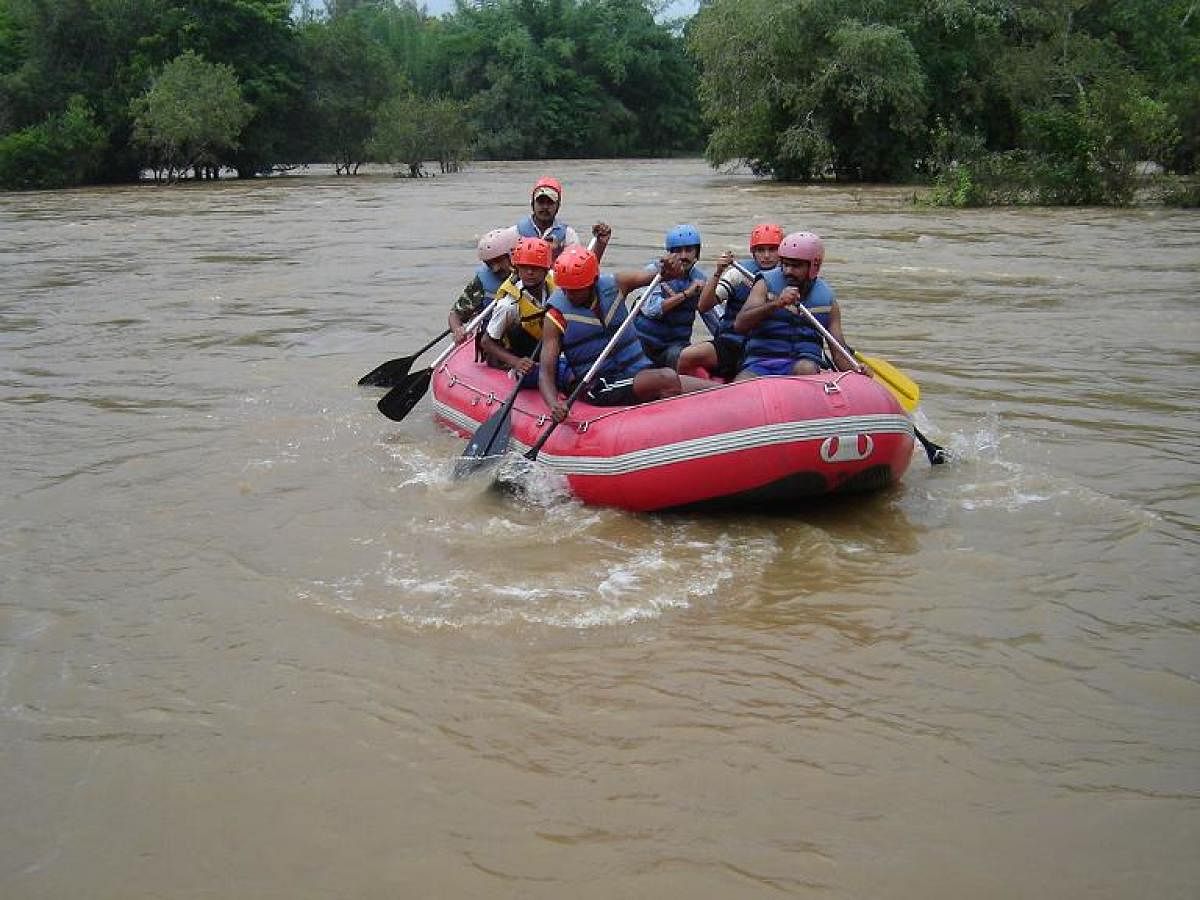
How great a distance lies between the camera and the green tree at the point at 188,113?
104ft

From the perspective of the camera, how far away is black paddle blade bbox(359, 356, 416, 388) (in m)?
8.52

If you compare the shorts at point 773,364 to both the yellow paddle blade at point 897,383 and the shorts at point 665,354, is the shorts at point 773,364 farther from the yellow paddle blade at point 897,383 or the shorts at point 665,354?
the shorts at point 665,354

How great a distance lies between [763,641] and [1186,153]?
2074 cm

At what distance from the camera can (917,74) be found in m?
24.6

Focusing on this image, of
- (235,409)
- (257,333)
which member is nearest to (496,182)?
(257,333)

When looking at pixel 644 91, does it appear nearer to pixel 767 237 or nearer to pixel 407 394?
pixel 407 394

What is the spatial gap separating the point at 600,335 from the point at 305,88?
35.2 meters

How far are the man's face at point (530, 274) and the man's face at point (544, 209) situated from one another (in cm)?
173

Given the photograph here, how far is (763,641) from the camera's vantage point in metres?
4.48

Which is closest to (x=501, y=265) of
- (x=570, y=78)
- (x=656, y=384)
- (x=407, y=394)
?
(x=407, y=394)

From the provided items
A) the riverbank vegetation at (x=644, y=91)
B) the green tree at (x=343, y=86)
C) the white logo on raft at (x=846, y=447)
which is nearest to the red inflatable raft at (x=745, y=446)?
the white logo on raft at (x=846, y=447)

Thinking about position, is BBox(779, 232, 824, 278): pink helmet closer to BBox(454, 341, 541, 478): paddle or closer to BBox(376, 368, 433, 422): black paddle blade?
BBox(454, 341, 541, 478): paddle

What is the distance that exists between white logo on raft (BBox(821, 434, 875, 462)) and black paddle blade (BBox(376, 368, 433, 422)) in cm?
311

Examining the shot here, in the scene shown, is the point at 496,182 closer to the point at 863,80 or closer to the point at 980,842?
the point at 863,80
